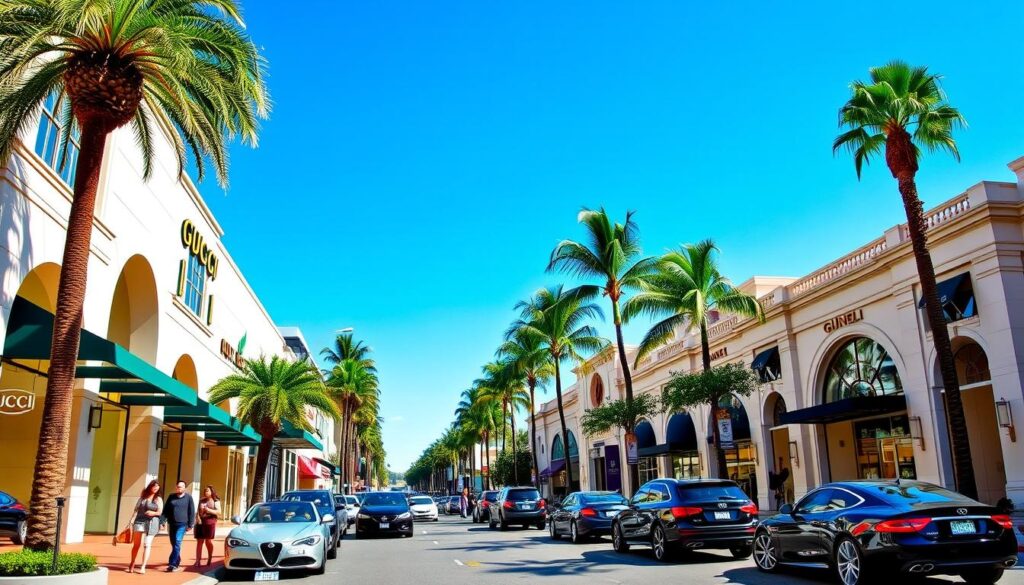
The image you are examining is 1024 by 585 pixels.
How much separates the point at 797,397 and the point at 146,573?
23.2m

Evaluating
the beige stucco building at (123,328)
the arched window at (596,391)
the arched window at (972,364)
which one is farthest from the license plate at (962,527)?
the arched window at (596,391)

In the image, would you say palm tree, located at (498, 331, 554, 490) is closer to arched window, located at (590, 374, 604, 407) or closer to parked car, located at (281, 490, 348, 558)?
arched window, located at (590, 374, 604, 407)

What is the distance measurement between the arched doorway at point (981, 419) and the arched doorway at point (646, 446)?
80.3 feet

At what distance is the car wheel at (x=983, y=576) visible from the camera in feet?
33.1

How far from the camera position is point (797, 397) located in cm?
2936

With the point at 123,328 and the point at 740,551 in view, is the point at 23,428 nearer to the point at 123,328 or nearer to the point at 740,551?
the point at 123,328

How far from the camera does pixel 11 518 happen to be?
55.4 feet

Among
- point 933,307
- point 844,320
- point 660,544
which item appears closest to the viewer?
point 660,544

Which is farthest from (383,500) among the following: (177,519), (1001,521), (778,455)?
(1001,521)

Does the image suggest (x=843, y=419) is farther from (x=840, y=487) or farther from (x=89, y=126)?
(x=89, y=126)

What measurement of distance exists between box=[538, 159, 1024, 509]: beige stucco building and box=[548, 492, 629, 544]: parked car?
26.6 feet

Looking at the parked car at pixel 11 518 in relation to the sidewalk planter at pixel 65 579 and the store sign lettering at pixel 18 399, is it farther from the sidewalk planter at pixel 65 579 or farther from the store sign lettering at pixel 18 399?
→ the sidewalk planter at pixel 65 579

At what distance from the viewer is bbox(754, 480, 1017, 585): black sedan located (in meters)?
9.77

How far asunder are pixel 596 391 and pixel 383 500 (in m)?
31.3
